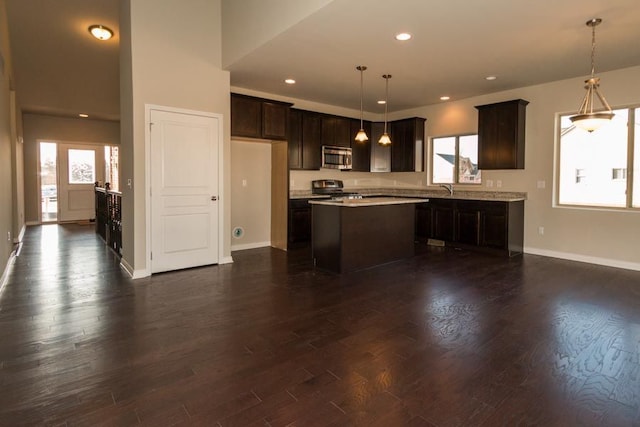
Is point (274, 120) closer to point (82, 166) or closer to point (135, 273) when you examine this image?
point (135, 273)

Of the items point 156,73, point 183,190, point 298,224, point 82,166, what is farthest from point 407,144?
point 82,166

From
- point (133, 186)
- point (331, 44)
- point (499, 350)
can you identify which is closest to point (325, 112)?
point (331, 44)

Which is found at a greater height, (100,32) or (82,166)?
(100,32)

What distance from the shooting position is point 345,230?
187 inches

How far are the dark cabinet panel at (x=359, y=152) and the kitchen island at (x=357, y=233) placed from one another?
2382mm

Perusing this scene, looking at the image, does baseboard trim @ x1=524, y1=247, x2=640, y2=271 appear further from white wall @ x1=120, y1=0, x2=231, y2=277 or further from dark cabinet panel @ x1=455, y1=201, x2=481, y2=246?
white wall @ x1=120, y1=0, x2=231, y2=277

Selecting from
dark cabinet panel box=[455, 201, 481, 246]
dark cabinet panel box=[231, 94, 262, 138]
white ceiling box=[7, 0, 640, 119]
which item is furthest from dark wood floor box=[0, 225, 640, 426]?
white ceiling box=[7, 0, 640, 119]

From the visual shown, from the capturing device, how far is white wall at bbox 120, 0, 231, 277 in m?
4.43

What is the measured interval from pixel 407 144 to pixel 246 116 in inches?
139

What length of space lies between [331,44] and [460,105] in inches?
151

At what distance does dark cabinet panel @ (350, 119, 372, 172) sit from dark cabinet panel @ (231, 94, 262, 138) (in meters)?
2.37

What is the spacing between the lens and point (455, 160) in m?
7.26

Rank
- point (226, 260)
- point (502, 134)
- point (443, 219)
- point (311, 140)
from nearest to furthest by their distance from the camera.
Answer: point (226, 260) → point (502, 134) → point (443, 219) → point (311, 140)

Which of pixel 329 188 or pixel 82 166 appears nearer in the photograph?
pixel 329 188
